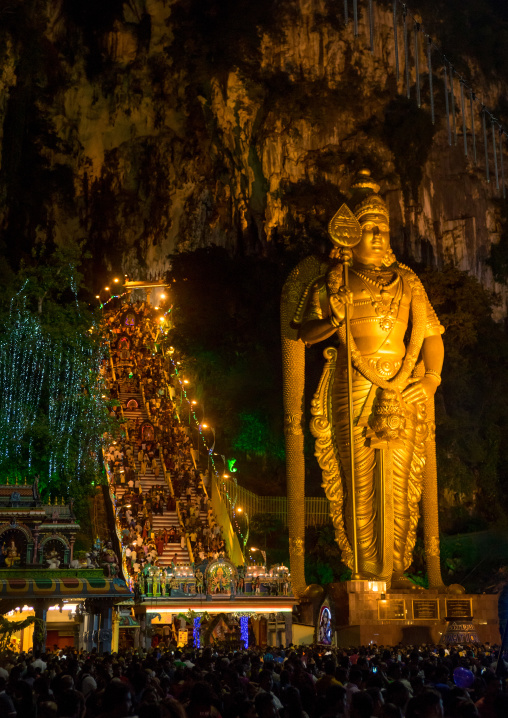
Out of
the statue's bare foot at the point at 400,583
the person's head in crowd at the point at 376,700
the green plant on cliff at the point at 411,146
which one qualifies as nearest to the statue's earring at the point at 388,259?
the statue's bare foot at the point at 400,583

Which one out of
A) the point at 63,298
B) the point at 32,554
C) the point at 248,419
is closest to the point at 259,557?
the point at 248,419

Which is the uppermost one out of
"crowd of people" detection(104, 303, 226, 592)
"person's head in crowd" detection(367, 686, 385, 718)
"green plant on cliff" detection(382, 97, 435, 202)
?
"green plant on cliff" detection(382, 97, 435, 202)

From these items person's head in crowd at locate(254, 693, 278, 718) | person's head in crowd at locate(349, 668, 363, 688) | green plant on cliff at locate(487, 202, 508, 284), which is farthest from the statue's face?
person's head in crowd at locate(254, 693, 278, 718)

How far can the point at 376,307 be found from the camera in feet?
63.3

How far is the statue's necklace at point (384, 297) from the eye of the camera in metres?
19.3

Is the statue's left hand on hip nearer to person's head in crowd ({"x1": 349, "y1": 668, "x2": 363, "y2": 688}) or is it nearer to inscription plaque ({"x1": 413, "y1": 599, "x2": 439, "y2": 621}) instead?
inscription plaque ({"x1": 413, "y1": 599, "x2": 439, "y2": 621})

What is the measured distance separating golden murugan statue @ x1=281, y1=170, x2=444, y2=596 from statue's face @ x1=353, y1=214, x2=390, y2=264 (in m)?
0.02

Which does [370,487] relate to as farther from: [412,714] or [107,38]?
[107,38]

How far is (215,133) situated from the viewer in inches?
1249

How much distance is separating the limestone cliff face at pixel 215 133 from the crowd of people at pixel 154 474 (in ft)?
16.2

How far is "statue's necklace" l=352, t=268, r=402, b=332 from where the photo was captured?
19297 millimetres

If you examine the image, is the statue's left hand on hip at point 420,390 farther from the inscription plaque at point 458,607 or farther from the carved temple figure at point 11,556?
the carved temple figure at point 11,556

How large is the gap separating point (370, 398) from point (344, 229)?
3278 millimetres

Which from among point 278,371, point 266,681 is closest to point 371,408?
point 278,371
